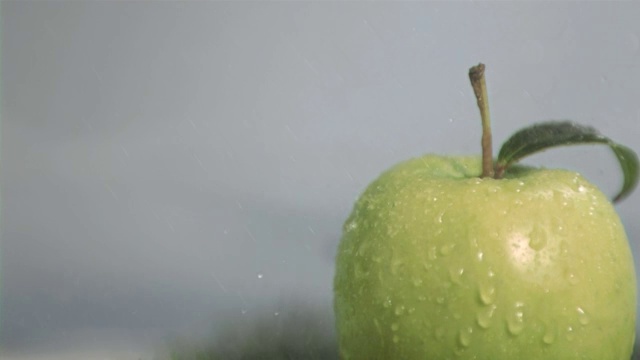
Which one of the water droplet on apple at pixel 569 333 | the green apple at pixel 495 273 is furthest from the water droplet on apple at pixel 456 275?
the water droplet on apple at pixel 569 333

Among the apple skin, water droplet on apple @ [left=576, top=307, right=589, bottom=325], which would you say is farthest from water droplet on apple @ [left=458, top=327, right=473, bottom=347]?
water droplet on apple @ [left=576, top=307, right=589, bottom=325]

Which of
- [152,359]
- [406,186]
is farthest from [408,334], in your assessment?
[152,359]

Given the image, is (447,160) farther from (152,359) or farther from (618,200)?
(152,359)

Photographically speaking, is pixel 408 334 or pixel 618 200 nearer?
pixel 408 334

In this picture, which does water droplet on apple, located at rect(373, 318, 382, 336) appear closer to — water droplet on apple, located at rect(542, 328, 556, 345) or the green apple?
the green apple

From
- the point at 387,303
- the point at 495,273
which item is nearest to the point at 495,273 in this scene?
the point at 495,273

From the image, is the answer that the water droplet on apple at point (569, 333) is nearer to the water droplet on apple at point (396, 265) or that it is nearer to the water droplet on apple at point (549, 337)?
the water droplet on apple at point (549, 337)
